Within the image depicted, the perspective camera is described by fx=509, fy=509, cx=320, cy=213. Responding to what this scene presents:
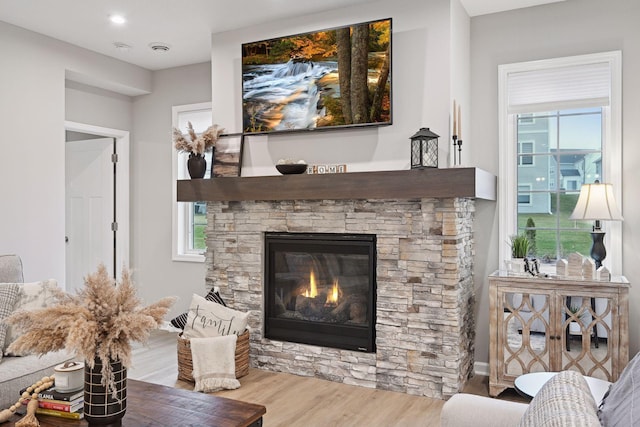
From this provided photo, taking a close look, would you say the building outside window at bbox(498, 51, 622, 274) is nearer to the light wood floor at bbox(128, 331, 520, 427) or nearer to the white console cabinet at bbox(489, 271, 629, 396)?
the white console cabinet at bbox(489, 271, 629, 396)

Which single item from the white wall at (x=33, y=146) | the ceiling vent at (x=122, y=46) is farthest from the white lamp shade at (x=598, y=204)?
the white wall at (x=33, y=146)

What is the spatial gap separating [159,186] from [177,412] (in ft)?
12.0

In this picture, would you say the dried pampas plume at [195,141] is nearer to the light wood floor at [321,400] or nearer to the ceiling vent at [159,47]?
the ceiling vent at [159,47]

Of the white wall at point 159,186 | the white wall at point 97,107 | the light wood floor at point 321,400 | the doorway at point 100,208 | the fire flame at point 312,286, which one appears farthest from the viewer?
the doorway at point 100,208

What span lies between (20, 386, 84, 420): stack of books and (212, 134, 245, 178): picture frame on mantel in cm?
236

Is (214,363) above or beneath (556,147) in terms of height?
beneath

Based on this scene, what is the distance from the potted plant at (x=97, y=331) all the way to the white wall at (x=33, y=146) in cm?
267

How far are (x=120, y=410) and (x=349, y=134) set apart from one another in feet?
8.08

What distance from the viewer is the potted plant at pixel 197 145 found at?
3.99 m

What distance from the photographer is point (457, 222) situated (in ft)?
10.8

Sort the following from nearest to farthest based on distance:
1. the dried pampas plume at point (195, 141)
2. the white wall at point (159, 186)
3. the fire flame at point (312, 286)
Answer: the fire flame at point (312, 286) → the dried pampas plume at point (195, 141) → the white wall at point (159, 186)

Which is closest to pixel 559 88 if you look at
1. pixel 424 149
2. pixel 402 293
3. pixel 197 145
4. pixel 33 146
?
pixel 424 149

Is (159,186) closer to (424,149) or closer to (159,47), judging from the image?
(159,47)

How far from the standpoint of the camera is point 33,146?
4.20 metres
